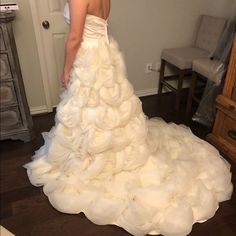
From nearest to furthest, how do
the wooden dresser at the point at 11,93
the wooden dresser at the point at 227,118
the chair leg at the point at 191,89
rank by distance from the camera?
the wooden dresser at the point at 11,93 → the wooden dresser at the point at 227,118 → the chair leg at the point at 191,89

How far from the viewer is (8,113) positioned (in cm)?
218

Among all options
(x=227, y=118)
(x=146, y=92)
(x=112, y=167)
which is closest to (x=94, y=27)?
(x=112, y=167)

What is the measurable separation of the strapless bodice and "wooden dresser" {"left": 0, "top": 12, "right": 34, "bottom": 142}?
0.63 meters

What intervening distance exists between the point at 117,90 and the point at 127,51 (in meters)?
1.35

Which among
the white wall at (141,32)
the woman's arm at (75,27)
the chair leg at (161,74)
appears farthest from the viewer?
the chair leg at (161,74)

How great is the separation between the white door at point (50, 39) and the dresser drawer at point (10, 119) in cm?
52

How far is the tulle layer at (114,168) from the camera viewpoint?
1547mm

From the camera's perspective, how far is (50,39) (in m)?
2.46

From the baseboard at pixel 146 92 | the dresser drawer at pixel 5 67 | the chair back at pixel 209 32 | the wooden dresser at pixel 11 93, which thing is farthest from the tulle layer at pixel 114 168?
the chair back at pixel 209 32

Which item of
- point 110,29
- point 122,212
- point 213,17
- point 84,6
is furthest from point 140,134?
point 213,17

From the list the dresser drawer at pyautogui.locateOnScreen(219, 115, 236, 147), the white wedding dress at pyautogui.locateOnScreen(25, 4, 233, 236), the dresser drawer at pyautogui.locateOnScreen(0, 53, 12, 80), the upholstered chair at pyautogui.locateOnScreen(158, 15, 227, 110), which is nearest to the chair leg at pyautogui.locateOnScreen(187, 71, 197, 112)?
the upholstered chair at pyautogui.locateOnScreen(158, 15, 227, 110)

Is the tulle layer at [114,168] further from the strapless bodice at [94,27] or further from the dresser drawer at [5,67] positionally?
the dresser drawer at [5,67]

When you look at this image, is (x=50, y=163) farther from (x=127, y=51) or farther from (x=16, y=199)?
(x=127, y=51)

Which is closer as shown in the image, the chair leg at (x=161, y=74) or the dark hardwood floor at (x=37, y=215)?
the dark hardwood floor at (x=37, y=215)
